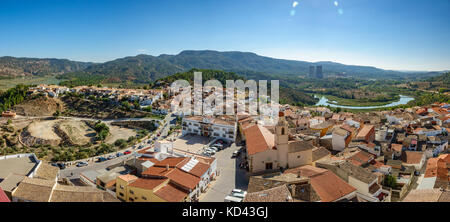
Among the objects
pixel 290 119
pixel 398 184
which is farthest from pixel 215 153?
pixel 290 119

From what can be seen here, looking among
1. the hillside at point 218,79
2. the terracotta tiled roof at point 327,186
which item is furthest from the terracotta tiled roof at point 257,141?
the hillside at point 218,79

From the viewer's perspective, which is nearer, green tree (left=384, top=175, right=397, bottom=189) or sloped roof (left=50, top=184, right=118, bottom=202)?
sloped roof (left=50, top=184, right=118, bottom=202)

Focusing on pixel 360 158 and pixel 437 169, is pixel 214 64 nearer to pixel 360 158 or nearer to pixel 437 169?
pixel 360 158

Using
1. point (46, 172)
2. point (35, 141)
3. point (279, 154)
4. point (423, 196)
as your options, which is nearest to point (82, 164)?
point (46, 172)

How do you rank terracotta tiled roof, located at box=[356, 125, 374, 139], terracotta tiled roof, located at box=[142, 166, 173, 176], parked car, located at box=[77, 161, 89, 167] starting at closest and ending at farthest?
terracotta tiled roof, located at box=[142, 166, 173, 176]
terracotta tiled roof, located at box=[356, 125, 374, 139]
parked car, located at box=[77, 161, 89, 167]
